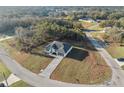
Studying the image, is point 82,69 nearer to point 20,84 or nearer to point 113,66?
point 113,66

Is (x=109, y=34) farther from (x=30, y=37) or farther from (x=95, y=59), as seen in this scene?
(x=30, y=37)

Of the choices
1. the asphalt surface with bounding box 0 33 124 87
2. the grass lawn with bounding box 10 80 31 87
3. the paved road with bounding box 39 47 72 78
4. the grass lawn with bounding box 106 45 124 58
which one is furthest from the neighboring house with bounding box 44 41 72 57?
the grass lawn with bounding box 106 45 124 58

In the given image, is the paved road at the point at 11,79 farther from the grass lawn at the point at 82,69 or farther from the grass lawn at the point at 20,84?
the grass lawn at the point at 82,69

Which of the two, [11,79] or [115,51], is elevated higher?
[115,51]

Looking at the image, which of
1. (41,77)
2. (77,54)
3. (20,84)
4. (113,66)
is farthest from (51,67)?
(113,66)

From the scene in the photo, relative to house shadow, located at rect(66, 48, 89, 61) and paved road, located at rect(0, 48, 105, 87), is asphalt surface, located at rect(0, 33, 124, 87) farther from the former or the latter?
house shadow, located at rect(66, 48, 89, 61)
